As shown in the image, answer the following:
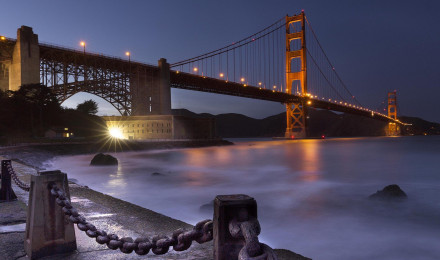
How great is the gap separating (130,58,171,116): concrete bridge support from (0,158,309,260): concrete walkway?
176 ft

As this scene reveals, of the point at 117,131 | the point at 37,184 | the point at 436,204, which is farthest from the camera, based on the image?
the point at 117,131

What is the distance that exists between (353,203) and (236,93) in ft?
171

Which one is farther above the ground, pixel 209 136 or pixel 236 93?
pixel 236 93

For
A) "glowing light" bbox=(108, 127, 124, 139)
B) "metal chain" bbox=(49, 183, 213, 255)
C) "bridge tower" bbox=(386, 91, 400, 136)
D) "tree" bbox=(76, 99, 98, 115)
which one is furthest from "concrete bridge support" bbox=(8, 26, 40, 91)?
"bridge tower" bbox=(386, 91, 400, 136)

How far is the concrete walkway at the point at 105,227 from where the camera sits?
12.2ft

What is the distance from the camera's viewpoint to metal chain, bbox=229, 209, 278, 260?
1928mm

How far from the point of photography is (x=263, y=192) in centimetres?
1557

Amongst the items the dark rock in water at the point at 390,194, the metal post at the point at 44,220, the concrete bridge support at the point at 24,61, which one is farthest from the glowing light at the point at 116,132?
the metal post at the point at 44,220

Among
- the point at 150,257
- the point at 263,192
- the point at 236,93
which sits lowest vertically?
the point at 263,192

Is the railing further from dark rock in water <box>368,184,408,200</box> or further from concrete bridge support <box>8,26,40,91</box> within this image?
concrete bridge support <box>8,26,40,91</box>

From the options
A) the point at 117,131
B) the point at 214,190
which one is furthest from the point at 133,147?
the point at 214,190

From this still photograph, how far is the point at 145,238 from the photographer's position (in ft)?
9.25

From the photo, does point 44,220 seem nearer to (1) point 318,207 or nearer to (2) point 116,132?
(1) point 318,207

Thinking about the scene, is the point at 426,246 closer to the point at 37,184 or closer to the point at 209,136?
the point at 37,184
